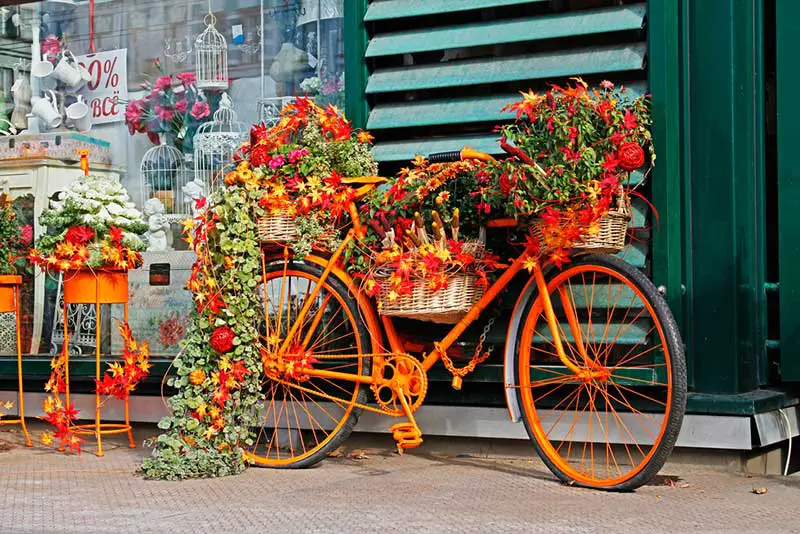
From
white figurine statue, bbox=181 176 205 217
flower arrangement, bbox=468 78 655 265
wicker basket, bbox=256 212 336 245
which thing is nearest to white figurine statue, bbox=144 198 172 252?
white figurine statue, bbox=181 176 205 217

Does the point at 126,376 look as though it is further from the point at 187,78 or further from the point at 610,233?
the point at 610,233

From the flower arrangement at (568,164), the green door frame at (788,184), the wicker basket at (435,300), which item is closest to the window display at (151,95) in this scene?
the wicker basket at (435,300)

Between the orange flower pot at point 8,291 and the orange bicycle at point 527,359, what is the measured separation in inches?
59.1

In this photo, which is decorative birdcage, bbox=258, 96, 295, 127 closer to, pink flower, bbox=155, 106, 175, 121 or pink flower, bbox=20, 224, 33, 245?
pink flower, bbox=155, 106, 175, 121

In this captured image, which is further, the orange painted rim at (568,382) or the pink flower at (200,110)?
the pink flower at (200,110)

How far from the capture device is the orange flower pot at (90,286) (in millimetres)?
5895

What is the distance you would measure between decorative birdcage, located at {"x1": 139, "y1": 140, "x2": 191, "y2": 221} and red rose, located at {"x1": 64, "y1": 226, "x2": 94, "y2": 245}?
0.91 metres

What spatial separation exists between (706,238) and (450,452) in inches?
61.5

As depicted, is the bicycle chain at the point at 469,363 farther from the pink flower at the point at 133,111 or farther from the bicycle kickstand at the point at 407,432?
the pink flower at the point at 133,111

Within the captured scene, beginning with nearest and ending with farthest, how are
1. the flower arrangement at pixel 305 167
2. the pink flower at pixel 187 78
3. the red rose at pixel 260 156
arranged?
the flower arrangement at pixel 305 167 < the red rose at pixel 260 156 < the pink flower at pixel 187 78

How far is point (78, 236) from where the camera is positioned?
586 cm

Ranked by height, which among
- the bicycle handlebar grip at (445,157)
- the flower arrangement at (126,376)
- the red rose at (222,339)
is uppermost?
the bicycle handlebar grip at (445,157)

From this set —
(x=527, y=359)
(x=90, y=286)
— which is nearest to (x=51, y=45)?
(x=90, y=286)

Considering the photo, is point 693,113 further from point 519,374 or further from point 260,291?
point 260,291
